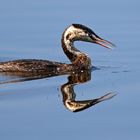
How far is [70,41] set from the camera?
2117cm

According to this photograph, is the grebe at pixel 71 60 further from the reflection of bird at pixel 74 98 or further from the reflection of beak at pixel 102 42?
the reflection of bird at pixel 74 98

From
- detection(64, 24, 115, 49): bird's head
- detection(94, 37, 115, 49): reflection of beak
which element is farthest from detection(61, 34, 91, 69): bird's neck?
detection(94, 37, 115, 49): reflection of beak

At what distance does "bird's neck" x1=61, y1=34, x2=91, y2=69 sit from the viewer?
68.4 ft

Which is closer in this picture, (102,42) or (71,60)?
(102,42)

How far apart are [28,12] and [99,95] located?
8041mm

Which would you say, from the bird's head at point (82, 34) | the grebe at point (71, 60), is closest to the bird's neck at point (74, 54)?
the grebe at point (71, 60)

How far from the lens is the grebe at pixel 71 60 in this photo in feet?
64.9

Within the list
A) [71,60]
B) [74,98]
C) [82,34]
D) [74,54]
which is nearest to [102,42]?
[82,34]

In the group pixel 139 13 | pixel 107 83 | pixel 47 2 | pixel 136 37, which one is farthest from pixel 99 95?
pixel 47 2

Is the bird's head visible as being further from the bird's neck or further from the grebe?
the bird's neck

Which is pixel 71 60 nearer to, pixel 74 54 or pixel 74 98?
pixel 74 54

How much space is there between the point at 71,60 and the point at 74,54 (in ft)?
0.52

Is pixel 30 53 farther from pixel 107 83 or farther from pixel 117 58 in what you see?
pixel 107 83

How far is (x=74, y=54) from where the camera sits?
21.1m
